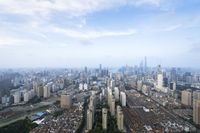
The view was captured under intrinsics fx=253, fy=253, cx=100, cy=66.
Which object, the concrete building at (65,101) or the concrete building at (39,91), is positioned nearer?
the concrete building at (65,101)

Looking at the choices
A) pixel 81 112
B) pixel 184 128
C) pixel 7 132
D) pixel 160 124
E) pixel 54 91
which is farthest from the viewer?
pixel 54 91

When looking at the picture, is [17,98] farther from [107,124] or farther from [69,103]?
[107,124]

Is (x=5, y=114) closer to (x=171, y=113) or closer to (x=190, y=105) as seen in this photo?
(x=171, y=113)

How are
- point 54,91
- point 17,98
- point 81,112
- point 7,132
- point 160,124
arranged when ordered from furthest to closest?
point 54,91 < point 17,98 < point 81,112 < point 160,124 < point 7,132

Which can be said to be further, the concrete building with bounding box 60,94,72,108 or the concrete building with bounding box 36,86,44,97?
the concrete building with bounding box 36,86,44,97

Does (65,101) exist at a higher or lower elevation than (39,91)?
lower

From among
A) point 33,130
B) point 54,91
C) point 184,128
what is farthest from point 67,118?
point 54,91

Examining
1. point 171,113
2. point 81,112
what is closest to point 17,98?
point 81,112

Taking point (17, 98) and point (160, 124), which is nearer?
point (160, 124)

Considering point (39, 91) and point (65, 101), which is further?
point (39, 91)
